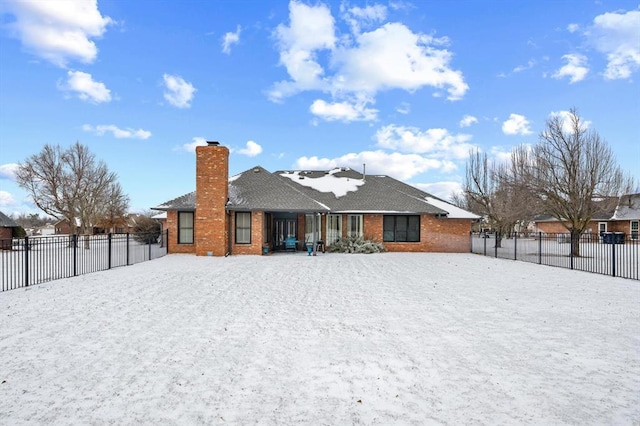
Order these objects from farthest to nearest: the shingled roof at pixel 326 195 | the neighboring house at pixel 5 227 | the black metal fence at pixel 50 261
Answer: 1. the neighboring house at pixel 5 227
2. the shingled roof at pixel 326 195
3. the black metal fence at pixel 50 261

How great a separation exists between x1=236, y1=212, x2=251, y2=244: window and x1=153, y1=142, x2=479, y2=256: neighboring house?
4cm

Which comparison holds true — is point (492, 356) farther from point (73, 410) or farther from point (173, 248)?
point (173, 248)

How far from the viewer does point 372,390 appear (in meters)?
3.80

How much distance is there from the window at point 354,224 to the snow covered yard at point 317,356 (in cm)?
1224

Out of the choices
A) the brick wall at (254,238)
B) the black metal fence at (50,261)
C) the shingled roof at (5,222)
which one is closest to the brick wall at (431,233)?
the brick wall at (254,238)

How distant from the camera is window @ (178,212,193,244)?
1927 centimetres

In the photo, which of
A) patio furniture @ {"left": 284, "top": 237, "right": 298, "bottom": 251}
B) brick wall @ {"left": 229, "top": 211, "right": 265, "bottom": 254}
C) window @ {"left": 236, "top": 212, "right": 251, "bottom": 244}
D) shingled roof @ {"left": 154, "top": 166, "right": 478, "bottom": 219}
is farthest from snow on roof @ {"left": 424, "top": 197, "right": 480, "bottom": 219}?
window @ {"left": 236, "top": 212, "right": 251, "bottom": 244}

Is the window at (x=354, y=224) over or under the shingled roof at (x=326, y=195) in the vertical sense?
under

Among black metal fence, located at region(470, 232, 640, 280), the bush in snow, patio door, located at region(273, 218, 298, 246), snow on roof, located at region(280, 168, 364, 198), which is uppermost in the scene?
snow on roof, located at region(280, 168, 364, 198)

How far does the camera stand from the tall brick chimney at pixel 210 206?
17.7 metres

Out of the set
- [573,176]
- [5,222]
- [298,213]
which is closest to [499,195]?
[573,176]

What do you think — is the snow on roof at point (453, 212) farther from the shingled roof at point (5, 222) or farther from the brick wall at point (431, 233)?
the shingled roof at point (5, 222)

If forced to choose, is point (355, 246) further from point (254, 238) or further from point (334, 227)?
point (254, 238)

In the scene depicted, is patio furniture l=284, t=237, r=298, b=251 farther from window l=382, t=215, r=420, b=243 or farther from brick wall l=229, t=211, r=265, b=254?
window l=382, t=215, r=420, b=243
